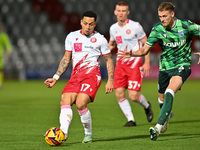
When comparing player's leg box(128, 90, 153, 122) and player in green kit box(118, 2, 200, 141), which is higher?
player in green kit box(118, 2, 200, 141)

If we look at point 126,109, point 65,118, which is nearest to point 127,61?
point 126,109

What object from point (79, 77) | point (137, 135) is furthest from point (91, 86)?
point (137, 135)

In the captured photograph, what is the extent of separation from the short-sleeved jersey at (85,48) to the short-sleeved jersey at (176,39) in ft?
2.75

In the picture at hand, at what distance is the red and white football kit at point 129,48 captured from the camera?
884 centimetres

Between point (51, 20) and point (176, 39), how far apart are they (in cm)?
1883

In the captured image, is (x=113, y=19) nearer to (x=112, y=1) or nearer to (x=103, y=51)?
(x=112, y=1)

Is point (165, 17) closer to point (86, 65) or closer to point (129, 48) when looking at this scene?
point (86, 65)

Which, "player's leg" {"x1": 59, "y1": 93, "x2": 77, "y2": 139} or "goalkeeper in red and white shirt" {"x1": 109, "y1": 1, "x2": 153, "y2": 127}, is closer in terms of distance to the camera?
"player's leg" {"x1": 59, "y1": 93, "x2": 77, "y2": 139}

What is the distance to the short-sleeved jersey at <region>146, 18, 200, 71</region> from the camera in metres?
6.79

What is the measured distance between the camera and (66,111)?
6188mm

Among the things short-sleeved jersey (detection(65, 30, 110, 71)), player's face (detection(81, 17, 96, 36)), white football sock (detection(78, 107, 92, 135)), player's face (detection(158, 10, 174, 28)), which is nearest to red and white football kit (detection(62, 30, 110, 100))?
short-sleeved jersey (detection(65, 30, 110, 71))

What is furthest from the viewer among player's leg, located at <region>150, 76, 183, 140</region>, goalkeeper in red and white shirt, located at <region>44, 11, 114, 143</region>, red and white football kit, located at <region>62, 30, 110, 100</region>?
red and white football kit, located at <region>62, 30, 110, 100</region>

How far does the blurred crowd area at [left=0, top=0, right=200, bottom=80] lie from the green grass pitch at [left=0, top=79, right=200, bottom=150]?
32.1ft

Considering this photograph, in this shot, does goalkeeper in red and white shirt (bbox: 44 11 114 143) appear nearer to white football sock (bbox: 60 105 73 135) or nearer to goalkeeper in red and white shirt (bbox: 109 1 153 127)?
white football sock (bbox: 60 105 73 135)
